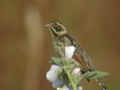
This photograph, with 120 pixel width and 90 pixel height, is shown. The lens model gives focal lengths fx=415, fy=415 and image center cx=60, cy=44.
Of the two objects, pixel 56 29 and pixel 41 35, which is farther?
pixel 41 35

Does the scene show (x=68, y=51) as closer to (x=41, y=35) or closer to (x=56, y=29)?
(x=56, y=29)

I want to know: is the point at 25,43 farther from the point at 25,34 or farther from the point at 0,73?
the point at 0,73

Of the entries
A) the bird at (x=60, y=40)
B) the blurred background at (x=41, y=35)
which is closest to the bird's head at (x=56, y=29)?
the bird at (x=60, y=40)

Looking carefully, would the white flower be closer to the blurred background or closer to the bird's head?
the bird's head

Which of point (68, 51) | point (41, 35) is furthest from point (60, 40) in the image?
point (41, 35)

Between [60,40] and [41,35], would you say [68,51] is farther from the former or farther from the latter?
[41,35]

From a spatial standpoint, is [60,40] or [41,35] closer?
[60,40]

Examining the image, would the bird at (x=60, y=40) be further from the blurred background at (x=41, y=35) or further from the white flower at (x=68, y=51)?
the blurred background at (x=41, y=35)

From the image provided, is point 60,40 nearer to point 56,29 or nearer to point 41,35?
point 56,29

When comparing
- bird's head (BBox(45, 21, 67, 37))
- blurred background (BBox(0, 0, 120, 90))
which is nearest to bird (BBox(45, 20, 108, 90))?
bird's head (BBox(45, 21, 67, 37))
